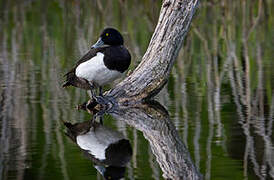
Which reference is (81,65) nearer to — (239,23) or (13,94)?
(13,94)

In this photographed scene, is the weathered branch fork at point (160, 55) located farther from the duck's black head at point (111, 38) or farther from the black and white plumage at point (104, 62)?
the duck's black head at point (111, 38)

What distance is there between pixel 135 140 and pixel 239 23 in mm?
7922

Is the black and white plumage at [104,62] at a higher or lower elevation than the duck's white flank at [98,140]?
higher

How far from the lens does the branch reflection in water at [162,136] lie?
4.20 m

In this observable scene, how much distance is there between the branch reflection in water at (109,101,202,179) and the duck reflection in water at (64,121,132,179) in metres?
0.21

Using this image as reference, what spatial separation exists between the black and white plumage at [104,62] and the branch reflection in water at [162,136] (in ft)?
1.17

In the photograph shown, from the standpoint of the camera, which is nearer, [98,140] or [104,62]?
[98,140]

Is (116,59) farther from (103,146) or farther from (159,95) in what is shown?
(103,146)

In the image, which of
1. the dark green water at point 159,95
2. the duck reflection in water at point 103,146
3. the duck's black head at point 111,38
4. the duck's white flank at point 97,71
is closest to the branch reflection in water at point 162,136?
the dark green water at point 159,95

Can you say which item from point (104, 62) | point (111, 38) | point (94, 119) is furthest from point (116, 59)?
point (94, 119)

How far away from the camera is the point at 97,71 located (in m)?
6.46

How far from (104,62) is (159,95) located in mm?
843

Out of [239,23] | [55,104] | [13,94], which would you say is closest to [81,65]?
[55,104]

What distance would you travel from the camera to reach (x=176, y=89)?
734 cm
